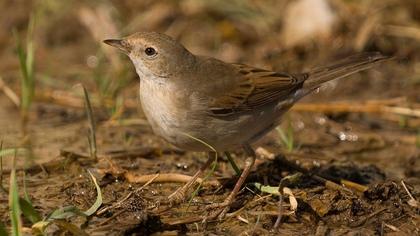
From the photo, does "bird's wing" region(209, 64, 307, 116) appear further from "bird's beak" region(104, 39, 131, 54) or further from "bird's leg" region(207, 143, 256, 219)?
"bird's beak" region(104, 39, 131, 54)

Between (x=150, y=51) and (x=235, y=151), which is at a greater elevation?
(x=150, y=51)

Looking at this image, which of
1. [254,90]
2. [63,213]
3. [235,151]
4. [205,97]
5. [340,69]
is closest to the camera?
[63,213]

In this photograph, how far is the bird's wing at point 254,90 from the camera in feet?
20.5

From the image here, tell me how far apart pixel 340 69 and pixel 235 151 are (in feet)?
4.08

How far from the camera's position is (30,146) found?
7.22 m

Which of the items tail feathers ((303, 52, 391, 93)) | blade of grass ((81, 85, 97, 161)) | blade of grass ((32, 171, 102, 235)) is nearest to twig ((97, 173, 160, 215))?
blade of grass ((32, 171, 102, 235))

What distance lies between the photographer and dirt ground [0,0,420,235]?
5.64 meters

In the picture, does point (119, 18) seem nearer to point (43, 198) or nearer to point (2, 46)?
point (2, 46)

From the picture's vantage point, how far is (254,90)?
21.5 feet

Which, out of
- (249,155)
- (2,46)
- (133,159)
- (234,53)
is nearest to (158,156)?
(133,159)

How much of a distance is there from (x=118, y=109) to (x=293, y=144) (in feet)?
5.66

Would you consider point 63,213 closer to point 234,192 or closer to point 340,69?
point 234,192

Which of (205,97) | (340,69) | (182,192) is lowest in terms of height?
(182,192)

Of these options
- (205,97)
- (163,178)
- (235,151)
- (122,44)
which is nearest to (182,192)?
(163,178)
